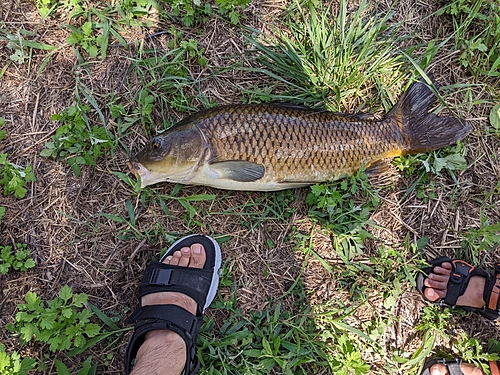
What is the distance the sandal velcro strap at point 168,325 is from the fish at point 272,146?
3.25 feet

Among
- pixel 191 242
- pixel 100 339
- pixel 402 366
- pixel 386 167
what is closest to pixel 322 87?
pixel 386 167

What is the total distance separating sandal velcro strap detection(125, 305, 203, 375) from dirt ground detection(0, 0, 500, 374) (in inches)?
9.2

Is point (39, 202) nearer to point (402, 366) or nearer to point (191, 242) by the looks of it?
point (191, 242)

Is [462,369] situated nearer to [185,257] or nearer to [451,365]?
[451,365]

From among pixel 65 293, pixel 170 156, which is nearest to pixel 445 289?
pixel 170 156

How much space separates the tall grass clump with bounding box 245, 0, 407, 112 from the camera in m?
3.21

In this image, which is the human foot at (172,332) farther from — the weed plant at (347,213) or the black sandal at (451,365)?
the black sandal at (451,365)

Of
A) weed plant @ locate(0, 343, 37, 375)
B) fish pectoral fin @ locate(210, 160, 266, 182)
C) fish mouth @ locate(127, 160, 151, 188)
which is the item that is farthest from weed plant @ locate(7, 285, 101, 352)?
fish pectoral fin @ locate(210, 160, 266, 182)

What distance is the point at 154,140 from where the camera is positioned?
2857mm

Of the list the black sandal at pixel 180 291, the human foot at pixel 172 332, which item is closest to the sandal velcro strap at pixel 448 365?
the black sandal at pixel 180 291

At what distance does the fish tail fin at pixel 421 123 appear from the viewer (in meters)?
3.16

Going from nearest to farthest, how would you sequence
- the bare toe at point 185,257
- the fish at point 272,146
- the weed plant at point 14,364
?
the weed plant at point 14,364 < the fish at point 272,146 < the bare toe at point 185,257

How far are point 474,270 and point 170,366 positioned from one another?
2.64 metres

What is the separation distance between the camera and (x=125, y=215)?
10.1ft
